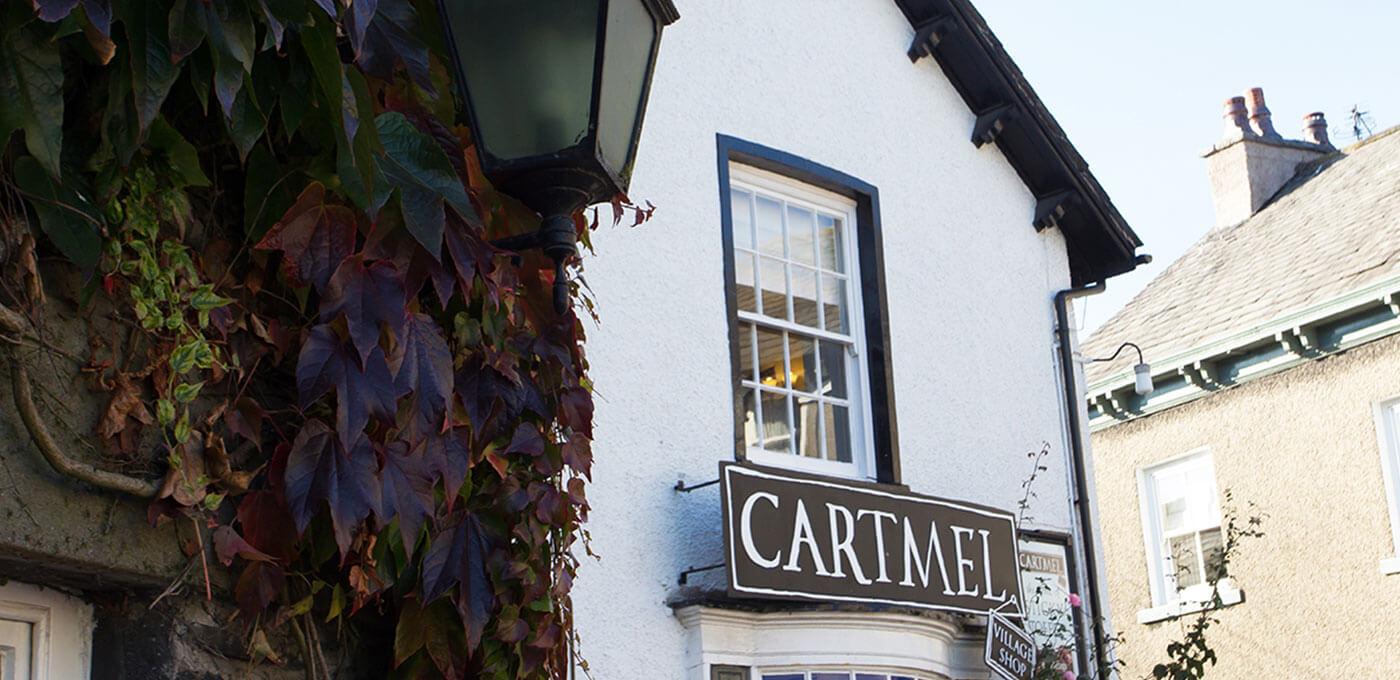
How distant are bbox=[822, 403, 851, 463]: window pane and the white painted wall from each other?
0.29 m

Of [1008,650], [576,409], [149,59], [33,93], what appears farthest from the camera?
[1008,650]

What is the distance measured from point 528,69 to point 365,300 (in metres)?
0.62

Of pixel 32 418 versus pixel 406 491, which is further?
pixel 406 491

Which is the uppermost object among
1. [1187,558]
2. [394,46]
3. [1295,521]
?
[1295,521]

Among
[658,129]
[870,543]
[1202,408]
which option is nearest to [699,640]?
[870,543]

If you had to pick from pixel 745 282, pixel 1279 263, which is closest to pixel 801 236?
pixel 745 282

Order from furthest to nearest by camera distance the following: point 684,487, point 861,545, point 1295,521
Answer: point 1295,521, point 861,545, point 684,487

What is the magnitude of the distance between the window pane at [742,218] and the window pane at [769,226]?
66mm

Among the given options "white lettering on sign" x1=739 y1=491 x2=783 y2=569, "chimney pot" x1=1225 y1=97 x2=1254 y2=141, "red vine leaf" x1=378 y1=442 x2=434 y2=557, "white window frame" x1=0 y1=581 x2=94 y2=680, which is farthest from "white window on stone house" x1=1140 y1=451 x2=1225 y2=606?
"white window frame" x1=0 y1=581 x2=94 y2=680

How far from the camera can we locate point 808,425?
815 cm

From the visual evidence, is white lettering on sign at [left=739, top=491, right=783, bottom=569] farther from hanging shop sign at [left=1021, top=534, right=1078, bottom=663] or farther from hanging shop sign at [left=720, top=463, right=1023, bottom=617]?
hanging shop sign at [left=1021, top=534, right=1078, bottom=663]

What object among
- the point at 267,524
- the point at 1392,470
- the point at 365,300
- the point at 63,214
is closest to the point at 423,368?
the point at 365,300

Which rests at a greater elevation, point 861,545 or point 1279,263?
point 1279,263

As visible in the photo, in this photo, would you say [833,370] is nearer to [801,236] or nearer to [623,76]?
[801,236]
